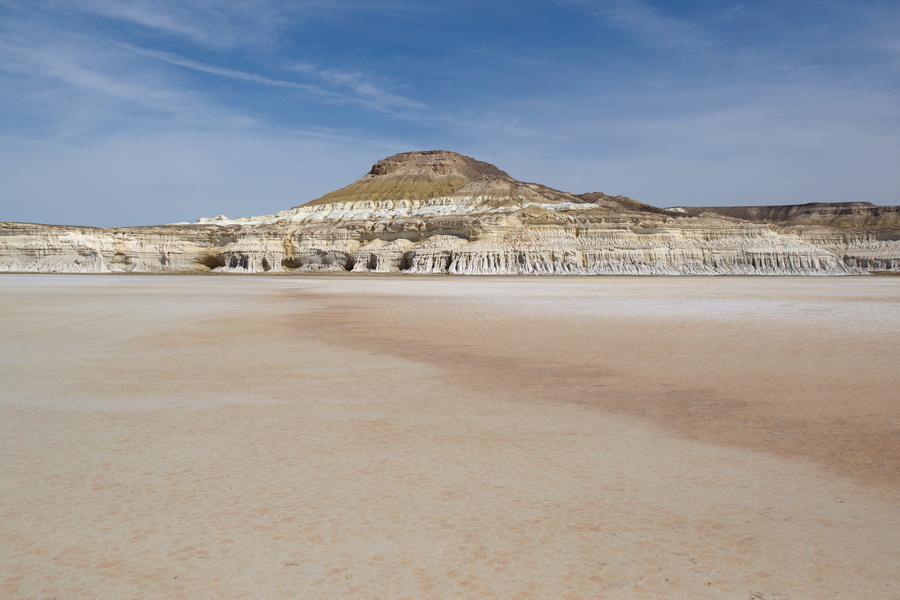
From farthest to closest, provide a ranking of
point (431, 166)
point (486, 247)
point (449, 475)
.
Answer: point (431, 166) < point (486, 247) < point (449, 475)

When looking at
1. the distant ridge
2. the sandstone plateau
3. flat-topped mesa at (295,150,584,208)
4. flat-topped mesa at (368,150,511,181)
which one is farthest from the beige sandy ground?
flat-topped mesa at (368,150,511,181)

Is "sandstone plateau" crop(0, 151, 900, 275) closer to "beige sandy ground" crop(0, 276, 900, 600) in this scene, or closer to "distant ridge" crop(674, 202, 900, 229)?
"distant ridge" crop(674, 202, 900, 229)

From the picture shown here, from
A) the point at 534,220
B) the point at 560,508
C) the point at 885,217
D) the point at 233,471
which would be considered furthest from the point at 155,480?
the point at 885,217

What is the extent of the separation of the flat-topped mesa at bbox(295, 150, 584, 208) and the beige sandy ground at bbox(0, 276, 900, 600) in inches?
3592

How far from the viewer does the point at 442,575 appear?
3104mm

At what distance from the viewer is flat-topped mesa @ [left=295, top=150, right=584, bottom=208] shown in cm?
10394

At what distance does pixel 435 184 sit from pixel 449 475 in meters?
120

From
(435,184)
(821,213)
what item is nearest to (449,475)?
(435,184)

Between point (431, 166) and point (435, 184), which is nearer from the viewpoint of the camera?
point (435, 184)

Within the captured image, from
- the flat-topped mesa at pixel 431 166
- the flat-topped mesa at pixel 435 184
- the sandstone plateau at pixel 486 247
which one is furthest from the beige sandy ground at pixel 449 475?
the flat-topped mesa at pixel 431 166

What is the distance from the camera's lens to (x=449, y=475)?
14.8ft

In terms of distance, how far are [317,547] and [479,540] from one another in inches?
34.5

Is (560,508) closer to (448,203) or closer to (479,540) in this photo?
(479,540)

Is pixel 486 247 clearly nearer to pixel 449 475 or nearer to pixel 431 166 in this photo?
pixel 449 475
